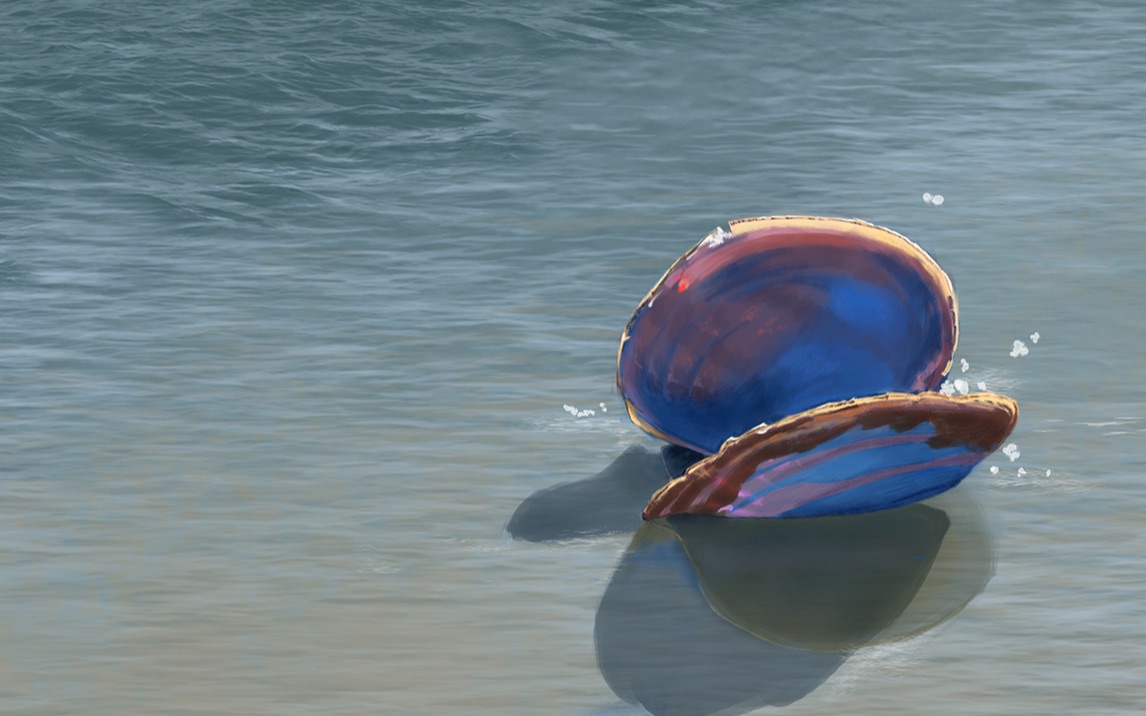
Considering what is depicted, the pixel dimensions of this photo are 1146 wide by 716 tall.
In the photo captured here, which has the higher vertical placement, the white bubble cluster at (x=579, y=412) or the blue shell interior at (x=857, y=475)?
the blue shell interior at (x=857, y=475)

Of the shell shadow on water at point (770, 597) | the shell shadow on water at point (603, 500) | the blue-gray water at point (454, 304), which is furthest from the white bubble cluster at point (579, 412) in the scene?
the shell shadow on water at point (770, 597)

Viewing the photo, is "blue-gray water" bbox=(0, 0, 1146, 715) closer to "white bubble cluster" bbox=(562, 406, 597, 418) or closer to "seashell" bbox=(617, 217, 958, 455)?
"white bubble cluster" bbox=(562, 406, 597, 418)

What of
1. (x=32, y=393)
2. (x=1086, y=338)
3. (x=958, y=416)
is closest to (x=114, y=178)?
(x=32, y=393)

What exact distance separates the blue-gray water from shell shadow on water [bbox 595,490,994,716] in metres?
0.10

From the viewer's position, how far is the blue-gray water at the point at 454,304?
6.89m

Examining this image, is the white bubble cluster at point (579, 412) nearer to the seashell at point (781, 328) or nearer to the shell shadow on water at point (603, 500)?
the shell shadow on water at point (603, 500)

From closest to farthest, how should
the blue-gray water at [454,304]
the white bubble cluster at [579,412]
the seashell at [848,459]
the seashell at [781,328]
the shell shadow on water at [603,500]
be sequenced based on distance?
the blue-gray water at [454,304], the seashell at [848,459], the shell shadow on water at [603,500], the seashell at [781,328], the white bubble cluster at [579,412]

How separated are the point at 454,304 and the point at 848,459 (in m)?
4.23

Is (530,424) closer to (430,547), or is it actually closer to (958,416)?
(430,547)

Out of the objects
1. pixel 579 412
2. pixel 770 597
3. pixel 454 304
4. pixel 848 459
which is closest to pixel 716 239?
pixel 579 412

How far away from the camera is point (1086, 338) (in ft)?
34.6

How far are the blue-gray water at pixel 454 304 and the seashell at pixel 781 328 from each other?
62 centimetres

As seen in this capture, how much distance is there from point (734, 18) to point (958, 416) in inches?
541

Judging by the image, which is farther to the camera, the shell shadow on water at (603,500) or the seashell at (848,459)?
the shell shadow on water at (603,500)
